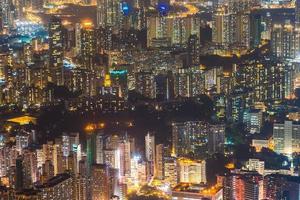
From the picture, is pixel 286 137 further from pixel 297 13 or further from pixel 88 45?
pixel 297 13

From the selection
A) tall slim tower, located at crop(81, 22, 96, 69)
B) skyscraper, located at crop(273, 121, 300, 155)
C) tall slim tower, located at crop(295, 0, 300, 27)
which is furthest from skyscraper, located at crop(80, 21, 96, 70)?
skyscraper, located at crop(273, 121, 300, 155)

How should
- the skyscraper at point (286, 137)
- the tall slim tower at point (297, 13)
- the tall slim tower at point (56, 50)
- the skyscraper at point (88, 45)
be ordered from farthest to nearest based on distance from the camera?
1. the tall slim tower at point (297, 13)
2. the skyscraper at point (88, 45)
3. the tall slim tower at point (56, 50)
4. the skyscraper at point (286, 137)

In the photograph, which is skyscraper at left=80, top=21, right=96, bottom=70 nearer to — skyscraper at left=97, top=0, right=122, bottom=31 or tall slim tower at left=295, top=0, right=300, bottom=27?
skyscraper at left=97, top=0, right=122, bottom=31

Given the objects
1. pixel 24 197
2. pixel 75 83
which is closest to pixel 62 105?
pixel 75 83

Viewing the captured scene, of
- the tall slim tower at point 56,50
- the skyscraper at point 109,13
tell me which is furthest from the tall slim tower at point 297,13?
the tall slim tower at point 56,50

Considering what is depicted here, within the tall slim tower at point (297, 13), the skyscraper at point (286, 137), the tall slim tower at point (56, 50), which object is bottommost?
the skyscraper at point (286, 137)

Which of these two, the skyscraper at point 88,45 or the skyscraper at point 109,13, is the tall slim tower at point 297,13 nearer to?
the skyscraper at point 109,13

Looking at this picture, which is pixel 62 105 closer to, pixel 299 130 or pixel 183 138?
pixel 183 138

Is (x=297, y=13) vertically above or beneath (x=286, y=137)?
above

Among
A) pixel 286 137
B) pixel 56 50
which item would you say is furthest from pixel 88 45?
pixel 286 137
